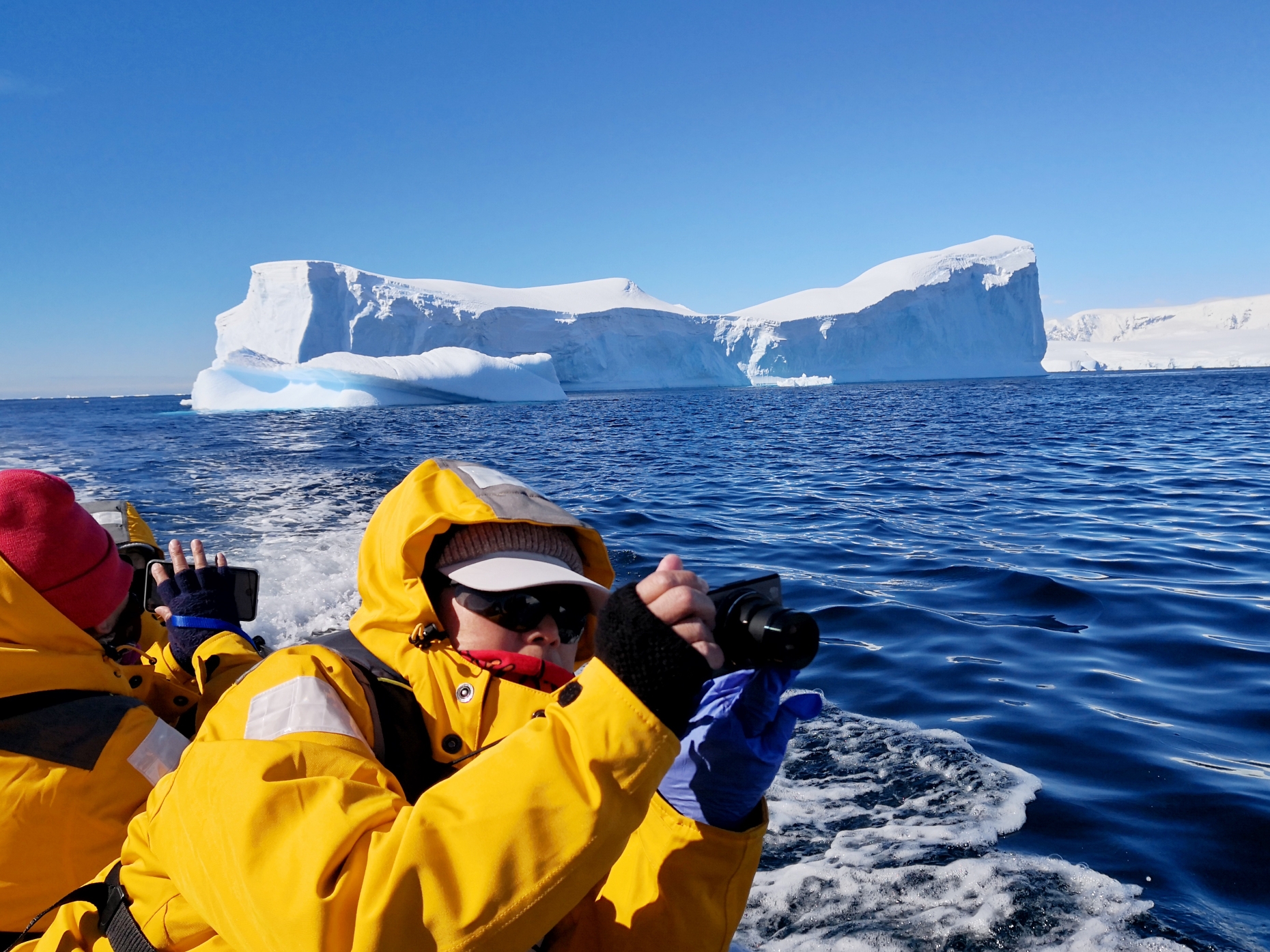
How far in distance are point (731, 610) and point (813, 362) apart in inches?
1859

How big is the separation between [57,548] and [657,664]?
123cm

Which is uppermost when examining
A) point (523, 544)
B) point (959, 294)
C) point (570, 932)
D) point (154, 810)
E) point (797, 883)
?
point (959, 294)

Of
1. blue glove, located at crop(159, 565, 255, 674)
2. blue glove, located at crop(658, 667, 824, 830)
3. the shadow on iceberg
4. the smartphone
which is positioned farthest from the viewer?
the shadow on iceberg

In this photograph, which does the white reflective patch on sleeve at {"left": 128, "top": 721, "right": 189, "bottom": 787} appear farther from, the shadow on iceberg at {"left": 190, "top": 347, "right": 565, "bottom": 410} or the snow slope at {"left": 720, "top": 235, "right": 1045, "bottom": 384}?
the snow slope at {"left": 720, "top": 235, "right": 1045, "bottom": 384}

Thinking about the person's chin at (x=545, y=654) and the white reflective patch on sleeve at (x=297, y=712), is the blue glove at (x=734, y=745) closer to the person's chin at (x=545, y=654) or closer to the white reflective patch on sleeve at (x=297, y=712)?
the person's chin at (x=545, y=654)

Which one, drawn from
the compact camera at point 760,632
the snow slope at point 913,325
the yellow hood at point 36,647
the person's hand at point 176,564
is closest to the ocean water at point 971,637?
the compact camera at point 760,632

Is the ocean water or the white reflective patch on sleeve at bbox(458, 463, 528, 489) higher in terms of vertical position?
the white reflective patch on sleeve at bbox(458, 463, 528, 489)

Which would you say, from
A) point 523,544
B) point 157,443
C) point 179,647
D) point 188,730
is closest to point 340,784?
point 523,544

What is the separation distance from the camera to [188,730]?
1.91m

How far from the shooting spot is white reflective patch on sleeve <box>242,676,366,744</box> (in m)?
0.92

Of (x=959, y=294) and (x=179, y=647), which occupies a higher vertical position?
(x=959, y=294)

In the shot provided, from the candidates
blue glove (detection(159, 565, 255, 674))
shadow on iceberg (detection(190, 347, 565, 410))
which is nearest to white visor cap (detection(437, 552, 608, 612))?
blue glove (detection(159, 565, 255, 674))

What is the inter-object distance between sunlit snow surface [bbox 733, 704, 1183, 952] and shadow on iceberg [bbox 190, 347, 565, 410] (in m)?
28.6

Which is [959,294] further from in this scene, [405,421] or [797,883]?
[797,883]
